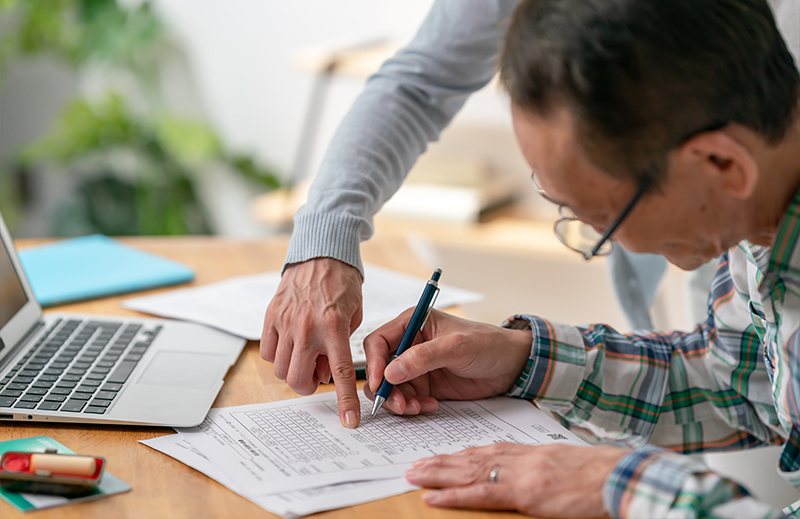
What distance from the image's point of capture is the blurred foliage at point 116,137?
256cm

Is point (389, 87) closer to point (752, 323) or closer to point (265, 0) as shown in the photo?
point (752, 323)

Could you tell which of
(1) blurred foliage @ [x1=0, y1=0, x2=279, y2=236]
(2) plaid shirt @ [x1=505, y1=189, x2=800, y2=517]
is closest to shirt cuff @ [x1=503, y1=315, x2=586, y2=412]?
(2) plaid shirt @ [x1=505, y1=189, x2=800, y2=517]

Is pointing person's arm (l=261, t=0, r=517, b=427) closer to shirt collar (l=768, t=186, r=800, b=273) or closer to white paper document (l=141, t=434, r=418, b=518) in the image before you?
white paper document (l=141, t=434, r=418, b=518)

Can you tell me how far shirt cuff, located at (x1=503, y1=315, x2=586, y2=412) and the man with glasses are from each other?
2.0 inches

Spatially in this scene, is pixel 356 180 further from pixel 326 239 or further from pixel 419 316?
pixel 419 316

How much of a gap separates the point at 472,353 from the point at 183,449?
321 millimetres

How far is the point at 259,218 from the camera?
7.41 feet

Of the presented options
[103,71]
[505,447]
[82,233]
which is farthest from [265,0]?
[505,447]

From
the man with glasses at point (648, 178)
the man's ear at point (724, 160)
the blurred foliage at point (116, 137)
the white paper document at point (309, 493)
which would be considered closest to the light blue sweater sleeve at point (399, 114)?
the man with glasses at point (648, 178)

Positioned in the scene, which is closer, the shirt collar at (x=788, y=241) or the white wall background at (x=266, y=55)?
the shirt collar at (x=788, y=241)

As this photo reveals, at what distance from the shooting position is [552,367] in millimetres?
861

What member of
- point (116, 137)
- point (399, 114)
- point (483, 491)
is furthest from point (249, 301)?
point (116, 137)

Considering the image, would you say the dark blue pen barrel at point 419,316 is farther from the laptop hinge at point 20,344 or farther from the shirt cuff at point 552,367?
the laptop hinge at point 20,344

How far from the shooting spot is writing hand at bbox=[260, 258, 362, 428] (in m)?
0.80
